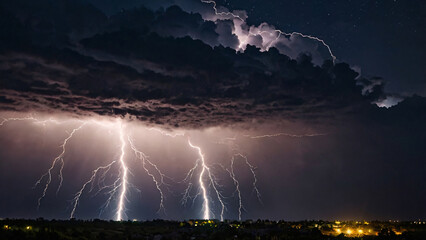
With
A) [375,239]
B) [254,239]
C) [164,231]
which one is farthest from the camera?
[164,231]

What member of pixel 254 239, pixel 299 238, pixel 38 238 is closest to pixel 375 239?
pixel 299 238

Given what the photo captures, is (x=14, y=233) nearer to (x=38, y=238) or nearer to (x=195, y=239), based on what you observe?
(x=38, y=238)

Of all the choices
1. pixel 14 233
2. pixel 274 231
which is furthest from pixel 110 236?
pixel 274 231

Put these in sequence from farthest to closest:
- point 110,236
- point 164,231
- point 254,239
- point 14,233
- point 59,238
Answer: point 164,231 < point 110,236 < point 254,239 < point 59,238 < point 14,233

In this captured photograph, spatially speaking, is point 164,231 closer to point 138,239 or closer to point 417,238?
point 138,239

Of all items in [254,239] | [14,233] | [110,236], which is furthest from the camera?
[110,236]

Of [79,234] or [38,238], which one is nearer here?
[38,238]

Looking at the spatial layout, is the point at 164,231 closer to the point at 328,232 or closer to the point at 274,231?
the point at 274,231

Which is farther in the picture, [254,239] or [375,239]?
[254,239]

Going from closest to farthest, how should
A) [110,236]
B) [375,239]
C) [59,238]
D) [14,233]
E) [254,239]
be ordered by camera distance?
[14,233], [59,238], [375,239], [254,239], [110,236]
